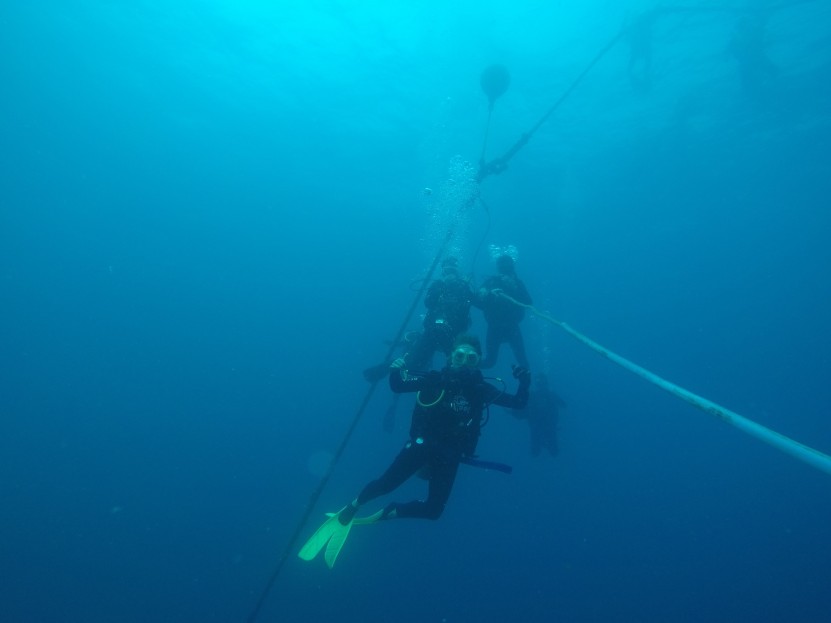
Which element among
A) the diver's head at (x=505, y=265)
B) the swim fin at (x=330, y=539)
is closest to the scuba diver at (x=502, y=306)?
the diver's head at (x=505, y=265)

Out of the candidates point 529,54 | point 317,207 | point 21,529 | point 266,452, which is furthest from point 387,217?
point 21,529

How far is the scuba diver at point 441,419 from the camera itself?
4.89m

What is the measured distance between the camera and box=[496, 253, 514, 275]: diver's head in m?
8.77

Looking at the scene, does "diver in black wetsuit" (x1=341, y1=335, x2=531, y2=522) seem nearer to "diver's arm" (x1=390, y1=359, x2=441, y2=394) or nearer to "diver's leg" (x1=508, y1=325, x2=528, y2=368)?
"diver's arm" (x1=390, y1=359, x2=441, y2=394)

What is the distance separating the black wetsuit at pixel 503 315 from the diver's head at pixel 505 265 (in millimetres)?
105

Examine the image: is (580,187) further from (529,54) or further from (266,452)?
(266,452)

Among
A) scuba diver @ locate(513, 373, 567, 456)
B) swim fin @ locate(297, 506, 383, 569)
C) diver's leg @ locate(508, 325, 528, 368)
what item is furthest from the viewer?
scuba diver @ locate(513, 373, 567, 456)

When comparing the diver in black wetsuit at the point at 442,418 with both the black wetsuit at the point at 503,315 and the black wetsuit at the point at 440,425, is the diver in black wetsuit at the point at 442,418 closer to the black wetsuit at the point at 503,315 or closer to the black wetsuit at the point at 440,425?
the black wetsuit at the point at 440,425

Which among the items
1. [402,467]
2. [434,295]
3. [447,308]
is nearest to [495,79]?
[434,295]

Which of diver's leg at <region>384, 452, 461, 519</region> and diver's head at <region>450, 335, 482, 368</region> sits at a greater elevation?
diver's head at <region>450, 335, 482, 368</region>

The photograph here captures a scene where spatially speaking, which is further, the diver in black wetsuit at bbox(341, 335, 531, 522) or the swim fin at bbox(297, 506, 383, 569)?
the swim fin at bbox(297, 506, 383, 569)

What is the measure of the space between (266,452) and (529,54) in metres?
28.5

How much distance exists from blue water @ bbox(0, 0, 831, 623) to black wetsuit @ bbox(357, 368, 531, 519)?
6.52 m

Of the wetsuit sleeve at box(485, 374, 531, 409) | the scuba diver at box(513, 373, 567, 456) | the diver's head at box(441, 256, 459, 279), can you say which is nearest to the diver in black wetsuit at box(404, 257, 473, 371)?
the diver's head at box(441, 256, 459, 279)
